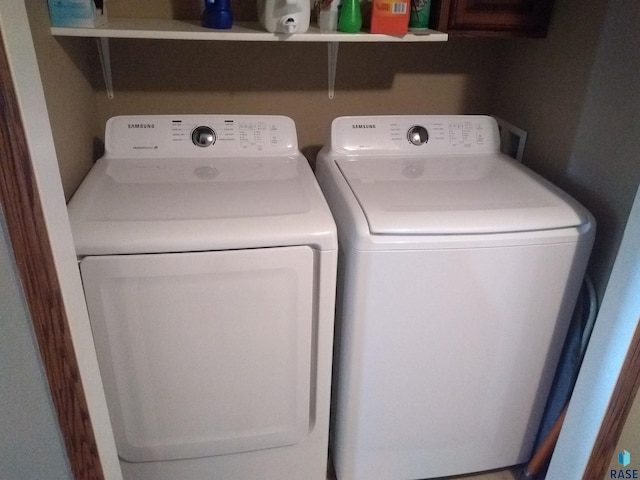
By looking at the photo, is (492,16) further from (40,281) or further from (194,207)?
(40,281)

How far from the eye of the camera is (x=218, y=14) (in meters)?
1.49

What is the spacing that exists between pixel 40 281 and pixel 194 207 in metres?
0.53

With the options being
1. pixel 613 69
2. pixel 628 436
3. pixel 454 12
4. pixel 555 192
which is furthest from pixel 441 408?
pixel 454 12

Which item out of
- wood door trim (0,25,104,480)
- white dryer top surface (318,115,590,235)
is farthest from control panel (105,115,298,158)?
wood door trim (0,25,104,480)

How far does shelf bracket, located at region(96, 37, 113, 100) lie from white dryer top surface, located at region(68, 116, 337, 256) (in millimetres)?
198

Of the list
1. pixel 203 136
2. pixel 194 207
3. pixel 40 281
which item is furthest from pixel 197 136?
pixel 40 281

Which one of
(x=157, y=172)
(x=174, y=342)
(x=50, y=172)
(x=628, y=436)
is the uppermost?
(x=50, y=172)

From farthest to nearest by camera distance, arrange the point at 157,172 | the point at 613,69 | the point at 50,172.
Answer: the point at 157,172 < the point at 613,69 < the point at 50,172

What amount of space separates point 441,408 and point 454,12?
46.5 inches

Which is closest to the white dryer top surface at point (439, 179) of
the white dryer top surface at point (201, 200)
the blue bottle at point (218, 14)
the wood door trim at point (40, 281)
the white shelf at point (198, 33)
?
the white dryer top surface at point (201, 200)

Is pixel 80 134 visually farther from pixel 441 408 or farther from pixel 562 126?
pixel 562 126

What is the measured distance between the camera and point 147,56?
1.72m

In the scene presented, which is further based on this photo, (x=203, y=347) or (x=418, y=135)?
(x=418, y=135)

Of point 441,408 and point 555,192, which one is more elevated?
point 555,192
